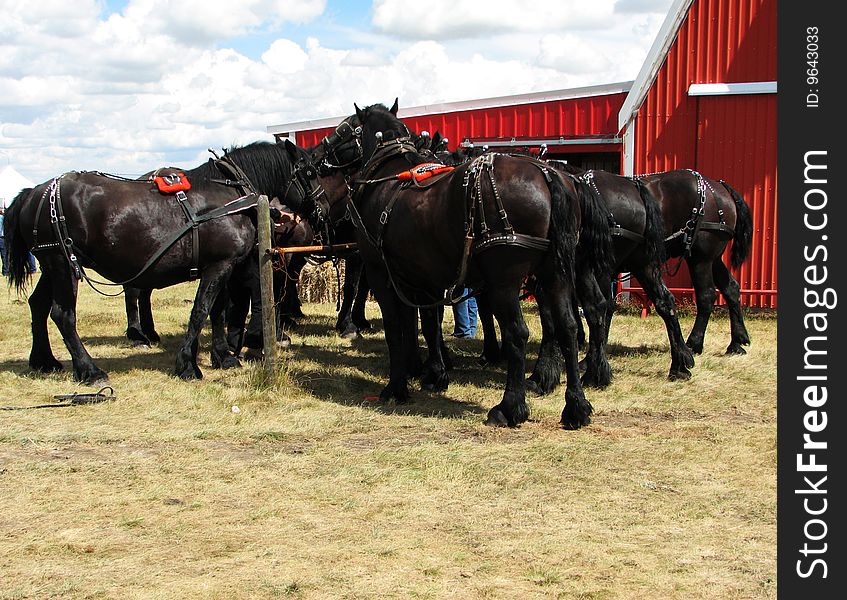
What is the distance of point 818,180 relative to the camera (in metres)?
3.80

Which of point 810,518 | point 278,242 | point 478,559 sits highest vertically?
point 278,242

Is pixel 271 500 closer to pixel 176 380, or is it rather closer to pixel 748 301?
pixel 176 380

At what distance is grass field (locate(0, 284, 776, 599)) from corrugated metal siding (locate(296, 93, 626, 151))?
293 inches

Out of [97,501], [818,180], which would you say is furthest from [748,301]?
[97,501]

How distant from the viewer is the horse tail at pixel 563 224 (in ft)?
20.9

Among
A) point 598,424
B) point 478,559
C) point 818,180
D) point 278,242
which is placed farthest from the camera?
point 278,242

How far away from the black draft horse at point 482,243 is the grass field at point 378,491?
0.55 m

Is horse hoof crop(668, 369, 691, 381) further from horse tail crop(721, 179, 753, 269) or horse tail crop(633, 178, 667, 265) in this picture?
horse tail crop(721, 179, 753, 269)

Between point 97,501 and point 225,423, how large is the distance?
1.87 metres

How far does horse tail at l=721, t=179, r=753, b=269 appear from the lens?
952cm

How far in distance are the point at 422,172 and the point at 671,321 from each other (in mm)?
3027

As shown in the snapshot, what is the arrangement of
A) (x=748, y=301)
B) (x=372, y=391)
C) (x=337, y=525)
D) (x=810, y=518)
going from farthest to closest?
(x=748, y=301) < (x=372, y=391) < (x=337, y=525) < (x=810, y=518)

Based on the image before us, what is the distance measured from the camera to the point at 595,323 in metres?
7.93

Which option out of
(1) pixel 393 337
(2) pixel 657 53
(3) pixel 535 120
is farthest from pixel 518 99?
(1) pixel 393 337
